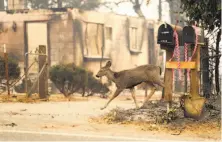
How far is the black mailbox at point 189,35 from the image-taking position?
33.2 feet

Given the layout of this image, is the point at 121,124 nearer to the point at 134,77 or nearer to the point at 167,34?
the point at 167,34

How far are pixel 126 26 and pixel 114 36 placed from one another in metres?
1.80

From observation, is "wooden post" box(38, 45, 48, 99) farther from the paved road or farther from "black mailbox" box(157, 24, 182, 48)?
the paved road

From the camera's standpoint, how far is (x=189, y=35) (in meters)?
10.2

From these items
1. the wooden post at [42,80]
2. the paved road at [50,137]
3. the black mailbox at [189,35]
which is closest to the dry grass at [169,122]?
the paved road at [50,137]

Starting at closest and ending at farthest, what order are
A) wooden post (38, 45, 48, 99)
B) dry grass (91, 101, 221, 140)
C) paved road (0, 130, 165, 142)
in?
paved road (0, 130, 165, 142) < dry grass (91, 101, 221, 140) < wooden post (38, 45, 48, 99)

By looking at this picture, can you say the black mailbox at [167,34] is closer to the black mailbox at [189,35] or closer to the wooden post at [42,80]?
the black mailbox at [189,35]

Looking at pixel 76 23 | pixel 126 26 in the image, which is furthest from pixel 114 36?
pixel 76 23

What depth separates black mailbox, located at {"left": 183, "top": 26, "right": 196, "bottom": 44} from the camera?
399 inches

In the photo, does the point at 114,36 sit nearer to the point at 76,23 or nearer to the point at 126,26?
the point at 126,26

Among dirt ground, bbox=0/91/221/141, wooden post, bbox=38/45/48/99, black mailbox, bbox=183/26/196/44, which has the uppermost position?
black mailbox, bbox=183/26/196/44

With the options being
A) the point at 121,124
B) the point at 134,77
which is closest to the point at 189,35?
the point at 121,124

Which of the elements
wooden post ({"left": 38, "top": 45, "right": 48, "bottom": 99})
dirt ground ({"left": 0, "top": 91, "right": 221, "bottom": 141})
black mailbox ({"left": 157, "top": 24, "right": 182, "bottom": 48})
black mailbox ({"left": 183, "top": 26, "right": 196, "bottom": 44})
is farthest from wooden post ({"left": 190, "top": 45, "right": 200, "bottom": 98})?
wooden post ({"left": 38, "top": 45, "right": 48, "bottom": 99})

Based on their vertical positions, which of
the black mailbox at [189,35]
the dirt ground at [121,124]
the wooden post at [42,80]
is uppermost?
the black mailbox at [189,35]
